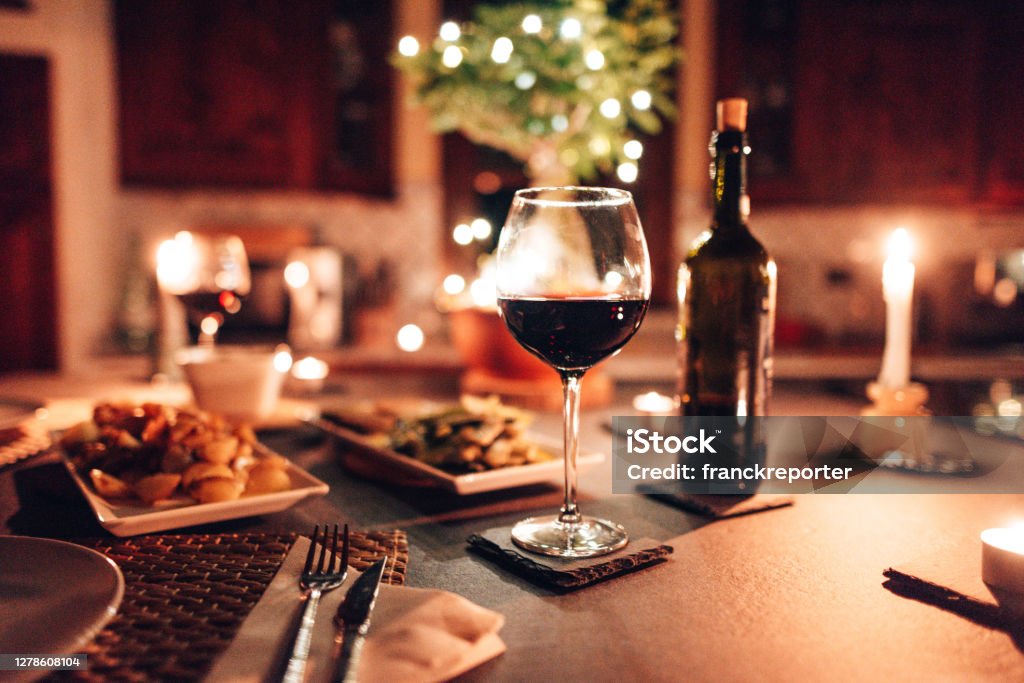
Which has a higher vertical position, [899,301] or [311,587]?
[899,301]

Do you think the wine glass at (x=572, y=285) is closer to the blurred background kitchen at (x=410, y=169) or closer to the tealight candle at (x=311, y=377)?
the tealight candle at (x=311, y=377)

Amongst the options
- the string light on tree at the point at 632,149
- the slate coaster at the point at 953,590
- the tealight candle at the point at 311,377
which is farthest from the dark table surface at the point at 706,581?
the string light on tree at the point at 632,149

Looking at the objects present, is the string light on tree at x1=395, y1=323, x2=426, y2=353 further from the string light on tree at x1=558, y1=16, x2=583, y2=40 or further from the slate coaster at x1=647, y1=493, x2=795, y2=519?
the slate coaster at x1=647, y1=493, x2=795, y2=519

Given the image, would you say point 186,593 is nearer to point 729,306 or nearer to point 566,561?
point 566,561

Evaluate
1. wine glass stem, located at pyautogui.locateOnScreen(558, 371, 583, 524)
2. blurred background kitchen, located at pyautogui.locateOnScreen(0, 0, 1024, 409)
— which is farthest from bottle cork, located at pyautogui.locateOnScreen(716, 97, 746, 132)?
blurred background kitchen, located at pyautogui.locateOnScreen(0, 0, 1024, 409)

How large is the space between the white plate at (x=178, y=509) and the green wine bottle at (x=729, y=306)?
401 millimetres

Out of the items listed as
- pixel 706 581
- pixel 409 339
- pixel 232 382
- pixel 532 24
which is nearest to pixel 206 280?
pixel 232 382

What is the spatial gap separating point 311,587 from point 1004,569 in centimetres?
46

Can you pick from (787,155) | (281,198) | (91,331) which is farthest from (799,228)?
(91,331)

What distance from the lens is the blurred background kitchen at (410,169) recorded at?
2.82 m

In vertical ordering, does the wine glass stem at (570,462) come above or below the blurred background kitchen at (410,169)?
below

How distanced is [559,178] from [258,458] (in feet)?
3.10

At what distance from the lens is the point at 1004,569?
20.3 inches

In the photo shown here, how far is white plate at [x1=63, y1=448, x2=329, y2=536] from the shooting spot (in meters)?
0.60
